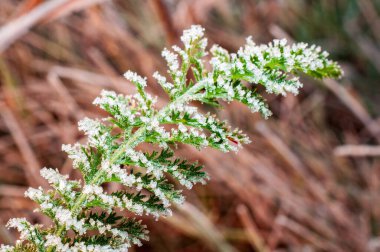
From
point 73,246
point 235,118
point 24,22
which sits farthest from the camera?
point 235,118

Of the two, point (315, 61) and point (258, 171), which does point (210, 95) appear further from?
point (258, 171)

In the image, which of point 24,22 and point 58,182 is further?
point 24,22

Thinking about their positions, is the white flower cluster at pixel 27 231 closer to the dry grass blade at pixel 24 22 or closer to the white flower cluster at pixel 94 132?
the white flower cluster at pixel 94 132

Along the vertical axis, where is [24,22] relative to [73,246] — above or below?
above

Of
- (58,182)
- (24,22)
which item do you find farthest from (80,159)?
(24,22)

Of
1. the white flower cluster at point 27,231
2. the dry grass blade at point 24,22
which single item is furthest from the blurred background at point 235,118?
the white flower cluster at point 27,231

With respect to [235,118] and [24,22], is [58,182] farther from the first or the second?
[235,118]

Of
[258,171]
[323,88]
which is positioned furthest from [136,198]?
[323,88]

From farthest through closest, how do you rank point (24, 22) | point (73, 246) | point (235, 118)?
point (235, 118), point (24, 22), point (73, 246)

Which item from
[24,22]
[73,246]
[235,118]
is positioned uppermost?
[24,22]
